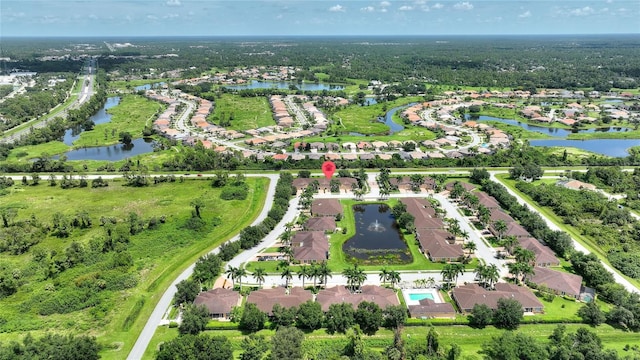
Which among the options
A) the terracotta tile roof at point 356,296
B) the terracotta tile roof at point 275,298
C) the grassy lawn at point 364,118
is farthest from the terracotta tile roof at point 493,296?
the grassy lawn at point 364,118

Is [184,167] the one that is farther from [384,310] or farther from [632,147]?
[632,147]

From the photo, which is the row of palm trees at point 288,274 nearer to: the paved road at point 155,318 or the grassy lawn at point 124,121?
the paved road at point 155,318

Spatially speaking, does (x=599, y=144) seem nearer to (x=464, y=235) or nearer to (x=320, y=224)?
(x=464, y=235)

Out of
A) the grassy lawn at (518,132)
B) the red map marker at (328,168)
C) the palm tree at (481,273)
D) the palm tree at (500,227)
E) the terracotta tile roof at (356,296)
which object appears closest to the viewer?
the terracotta tile roof at (356,296)

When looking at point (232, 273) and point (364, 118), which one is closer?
point (232, 273)

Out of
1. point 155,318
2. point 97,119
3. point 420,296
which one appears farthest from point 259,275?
point 97,119
